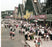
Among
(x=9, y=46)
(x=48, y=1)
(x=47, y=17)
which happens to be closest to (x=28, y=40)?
(x=9, y=46)

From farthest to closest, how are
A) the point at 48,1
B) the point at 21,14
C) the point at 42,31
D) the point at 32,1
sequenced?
1. the point at 21,14
2. the point at 32,1
3. the point at 48,1
4. the point at 42,31

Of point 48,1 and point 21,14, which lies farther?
point 21,14

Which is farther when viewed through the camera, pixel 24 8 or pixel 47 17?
pixel 24 8

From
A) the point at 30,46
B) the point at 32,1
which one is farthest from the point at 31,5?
the point at 30,46

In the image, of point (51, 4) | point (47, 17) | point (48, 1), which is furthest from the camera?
point (48, 1)

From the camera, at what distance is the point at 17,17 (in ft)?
149

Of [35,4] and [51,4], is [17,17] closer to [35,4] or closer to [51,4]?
[35,4]

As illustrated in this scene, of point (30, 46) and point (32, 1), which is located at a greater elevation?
point (32, 1)

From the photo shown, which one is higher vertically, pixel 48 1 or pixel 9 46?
pixel 48 1

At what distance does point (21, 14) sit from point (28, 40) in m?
33.7

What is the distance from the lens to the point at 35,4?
4631 centimetres

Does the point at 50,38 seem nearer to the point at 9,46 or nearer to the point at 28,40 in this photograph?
the point at 28,40

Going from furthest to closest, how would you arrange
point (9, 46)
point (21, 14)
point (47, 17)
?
point (21, 14) < point (47, 17) < point (9, 46)

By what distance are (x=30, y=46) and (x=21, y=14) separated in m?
36.6
